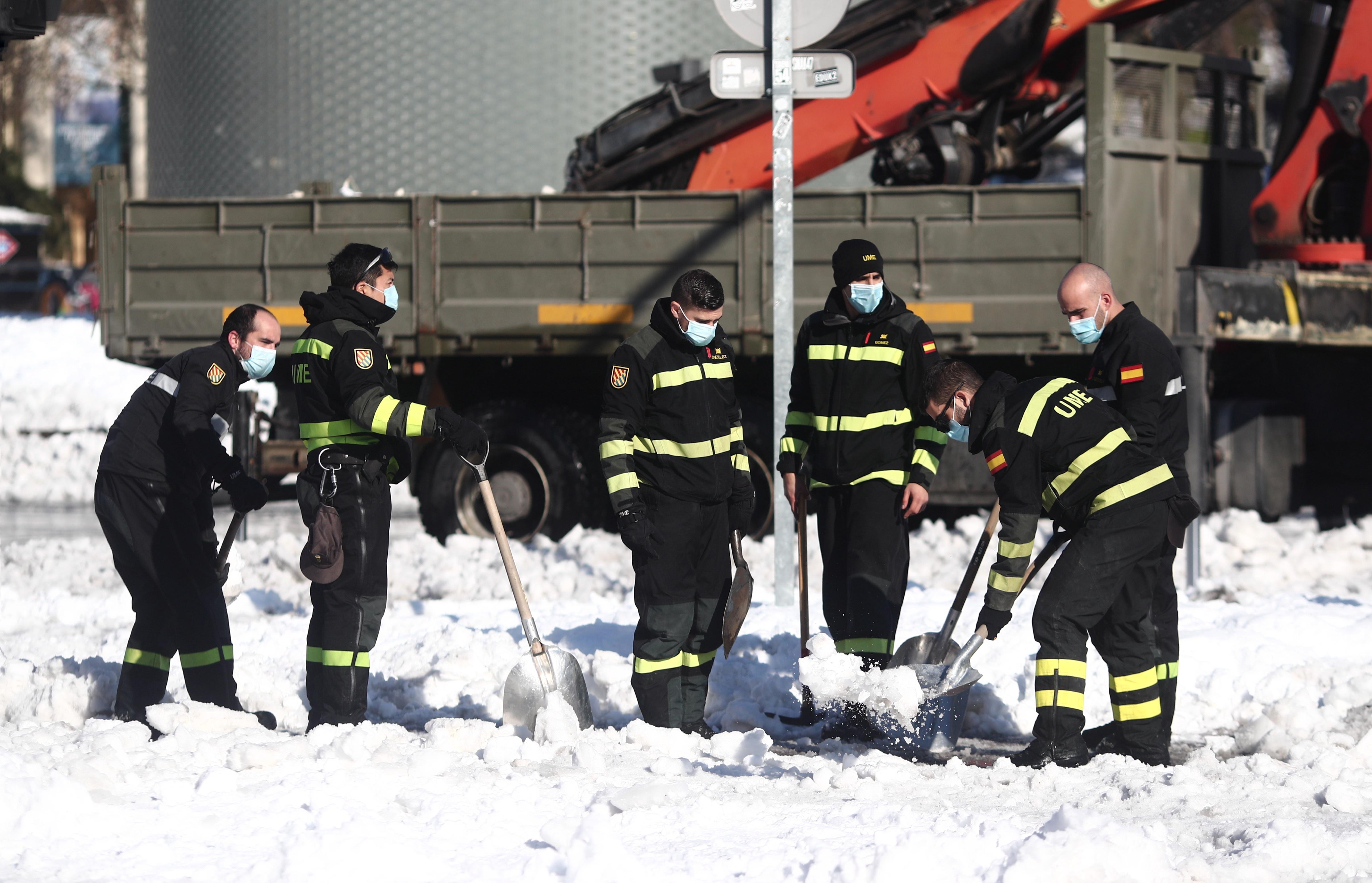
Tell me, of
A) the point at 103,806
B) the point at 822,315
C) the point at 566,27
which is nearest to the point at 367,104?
the point at 566,27

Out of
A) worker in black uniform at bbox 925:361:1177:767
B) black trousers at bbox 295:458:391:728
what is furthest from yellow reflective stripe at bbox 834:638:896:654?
black trousers at bbox 295:458:391:728

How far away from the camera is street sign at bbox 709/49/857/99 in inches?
278

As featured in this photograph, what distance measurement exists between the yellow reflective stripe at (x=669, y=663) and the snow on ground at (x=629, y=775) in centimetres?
30

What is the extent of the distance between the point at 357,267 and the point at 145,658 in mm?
1619

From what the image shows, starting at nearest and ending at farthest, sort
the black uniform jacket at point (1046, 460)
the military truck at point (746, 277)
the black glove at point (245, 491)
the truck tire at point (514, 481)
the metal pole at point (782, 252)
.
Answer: the black uniform jacket at point (1046, 460) → the black glove at point (245, 491) → the metal pole at point (782, 252) → the military truck at point (746, 277) → the truck tire at point (514, 481)

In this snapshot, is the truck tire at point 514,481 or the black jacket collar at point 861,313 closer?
the black jacket collar at point 861,313

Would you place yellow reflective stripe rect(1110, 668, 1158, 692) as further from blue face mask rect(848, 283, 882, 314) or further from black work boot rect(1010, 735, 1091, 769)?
blue face mask rect(848, 283, 882, 314)

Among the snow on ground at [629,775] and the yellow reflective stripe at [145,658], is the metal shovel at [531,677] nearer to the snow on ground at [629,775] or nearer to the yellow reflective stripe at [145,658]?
the snow on ground at [629,775]

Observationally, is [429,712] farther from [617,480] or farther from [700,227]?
[700,227]

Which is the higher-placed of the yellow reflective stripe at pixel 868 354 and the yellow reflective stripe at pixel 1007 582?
the yellow reflective stripe at pixel 868 354

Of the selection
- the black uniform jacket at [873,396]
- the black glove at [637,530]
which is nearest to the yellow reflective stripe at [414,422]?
the black glove at [637,530]

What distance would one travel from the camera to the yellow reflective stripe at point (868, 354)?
5.85m

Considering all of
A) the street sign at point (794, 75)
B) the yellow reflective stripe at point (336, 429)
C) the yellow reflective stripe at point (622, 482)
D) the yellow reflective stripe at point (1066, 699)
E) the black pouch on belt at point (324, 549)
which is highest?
the street sign at point (794, 75)

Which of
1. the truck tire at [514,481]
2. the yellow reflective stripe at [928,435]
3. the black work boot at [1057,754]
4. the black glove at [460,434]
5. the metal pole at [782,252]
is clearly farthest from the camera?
the truck tire at [514,481]
